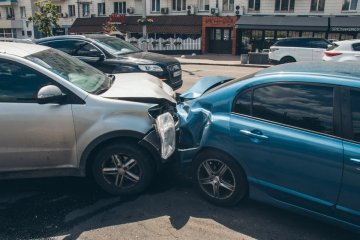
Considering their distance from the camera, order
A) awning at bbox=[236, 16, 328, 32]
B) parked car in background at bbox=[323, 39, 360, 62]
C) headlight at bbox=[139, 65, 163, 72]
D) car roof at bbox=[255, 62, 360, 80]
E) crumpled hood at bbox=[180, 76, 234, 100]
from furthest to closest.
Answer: awning at bbox=[236, 16, 328, 32] → parked car in background at bbox=[323, 39, 360, 62] → headlight at bbox=[139, 65, 163, 72] → crumpled hood at bbox=[180, 76, 234, 100] → car roof at bbox=[255, 62, 360, 80]

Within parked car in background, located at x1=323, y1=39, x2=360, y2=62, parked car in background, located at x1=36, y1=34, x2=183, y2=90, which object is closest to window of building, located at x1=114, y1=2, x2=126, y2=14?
parked car in background, located at x1=323, y1=39, x2=360, y2=62

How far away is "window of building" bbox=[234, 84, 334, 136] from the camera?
9.04 feet

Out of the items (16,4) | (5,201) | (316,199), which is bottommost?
(5,201)

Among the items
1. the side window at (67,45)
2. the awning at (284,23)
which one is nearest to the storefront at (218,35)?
the awning at (284,23)

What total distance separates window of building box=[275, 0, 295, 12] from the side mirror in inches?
939

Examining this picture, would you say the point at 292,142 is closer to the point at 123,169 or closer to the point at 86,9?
the point at 123,169

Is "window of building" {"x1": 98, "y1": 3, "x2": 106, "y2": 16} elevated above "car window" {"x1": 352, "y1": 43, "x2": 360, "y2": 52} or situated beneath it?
elevated above

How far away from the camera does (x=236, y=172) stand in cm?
320

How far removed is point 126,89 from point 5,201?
1.85 metres

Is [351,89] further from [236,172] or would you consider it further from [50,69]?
[50,69]

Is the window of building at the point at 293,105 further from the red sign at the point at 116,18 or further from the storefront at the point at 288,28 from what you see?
the red sign at the point at 116,18

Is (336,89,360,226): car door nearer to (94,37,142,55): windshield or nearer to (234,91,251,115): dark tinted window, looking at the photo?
(234,91,251,115): dark tinted window

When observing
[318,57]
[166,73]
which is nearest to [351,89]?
[166,73]

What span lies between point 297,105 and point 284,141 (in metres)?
0.35
